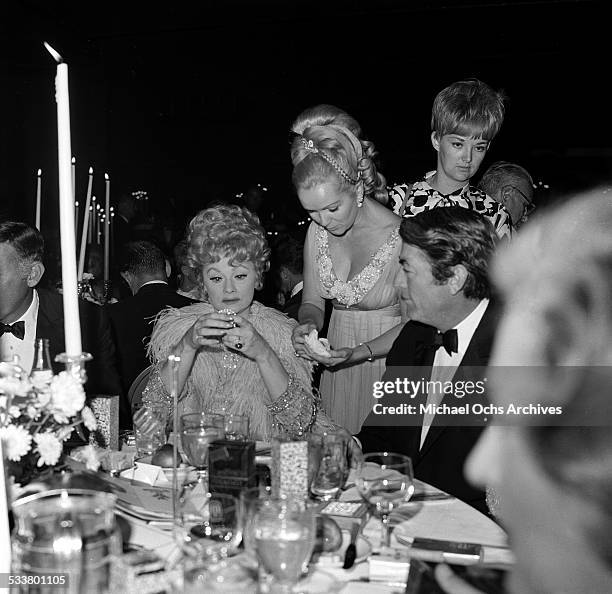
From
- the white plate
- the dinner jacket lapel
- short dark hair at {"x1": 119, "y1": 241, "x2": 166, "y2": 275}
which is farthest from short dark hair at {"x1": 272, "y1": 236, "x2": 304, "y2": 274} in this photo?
the white plate

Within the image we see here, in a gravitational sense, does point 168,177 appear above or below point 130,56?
below

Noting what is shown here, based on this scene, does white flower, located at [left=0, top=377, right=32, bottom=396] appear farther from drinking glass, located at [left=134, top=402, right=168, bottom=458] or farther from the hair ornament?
the hair ornament

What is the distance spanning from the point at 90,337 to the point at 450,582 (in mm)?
2238

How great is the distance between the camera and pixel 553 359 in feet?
2.87

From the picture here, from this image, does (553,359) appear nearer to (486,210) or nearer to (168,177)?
(486,210)

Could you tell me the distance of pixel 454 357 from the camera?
2400 mm

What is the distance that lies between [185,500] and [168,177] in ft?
29.7

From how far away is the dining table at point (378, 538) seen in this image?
129cm

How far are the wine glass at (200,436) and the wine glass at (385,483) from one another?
405mm

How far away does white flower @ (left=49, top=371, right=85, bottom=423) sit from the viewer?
1.38 m

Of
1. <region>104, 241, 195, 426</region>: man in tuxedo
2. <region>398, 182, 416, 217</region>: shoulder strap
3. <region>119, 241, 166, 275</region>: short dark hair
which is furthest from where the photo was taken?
<region>119, 241, 166, 275</region>: short dark hair

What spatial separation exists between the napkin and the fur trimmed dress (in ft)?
2.28

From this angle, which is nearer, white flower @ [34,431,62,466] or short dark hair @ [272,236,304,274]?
white flower @ [34,431,62,466]

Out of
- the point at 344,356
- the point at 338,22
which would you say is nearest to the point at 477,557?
the point at 344,356
